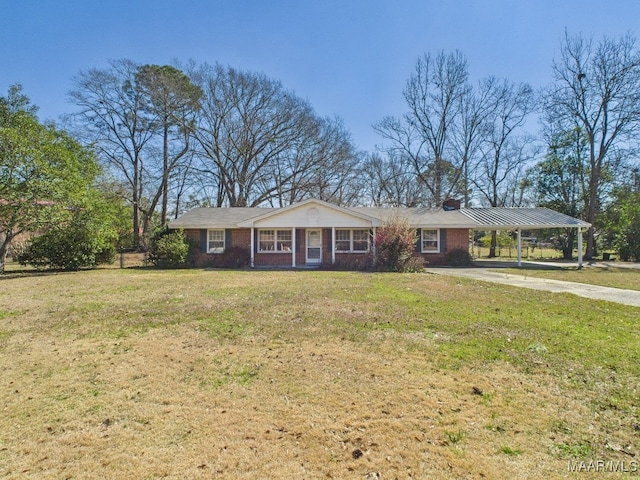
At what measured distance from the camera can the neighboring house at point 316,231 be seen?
1869 centimetres

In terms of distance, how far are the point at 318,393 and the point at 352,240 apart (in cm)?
1619

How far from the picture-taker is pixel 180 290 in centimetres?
1024

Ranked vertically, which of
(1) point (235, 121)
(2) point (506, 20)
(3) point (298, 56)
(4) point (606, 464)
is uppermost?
(1) point (235, 121)

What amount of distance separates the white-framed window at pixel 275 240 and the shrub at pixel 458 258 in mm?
9267

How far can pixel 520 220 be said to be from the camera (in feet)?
66.8

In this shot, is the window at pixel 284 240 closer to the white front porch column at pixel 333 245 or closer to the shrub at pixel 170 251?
the white front porch column at pixel 333 245

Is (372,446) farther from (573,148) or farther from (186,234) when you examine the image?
(573,148)

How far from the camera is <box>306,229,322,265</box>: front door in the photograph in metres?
19.7

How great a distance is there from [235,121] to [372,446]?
3465 cm

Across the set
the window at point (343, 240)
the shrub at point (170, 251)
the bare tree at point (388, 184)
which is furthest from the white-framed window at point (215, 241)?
the bare tree at point (388, 184)

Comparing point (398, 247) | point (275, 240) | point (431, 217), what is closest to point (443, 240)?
point (431, 217)

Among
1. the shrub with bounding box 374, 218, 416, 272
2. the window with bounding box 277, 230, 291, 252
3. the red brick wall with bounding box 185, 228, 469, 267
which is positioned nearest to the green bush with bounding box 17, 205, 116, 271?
the red brick wall with bounding box 185, 228, 469, 267

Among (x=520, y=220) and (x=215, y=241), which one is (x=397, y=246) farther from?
(x=215, y=241)

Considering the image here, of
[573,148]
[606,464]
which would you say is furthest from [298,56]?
[573,148]
